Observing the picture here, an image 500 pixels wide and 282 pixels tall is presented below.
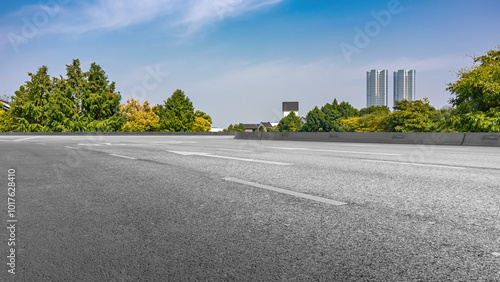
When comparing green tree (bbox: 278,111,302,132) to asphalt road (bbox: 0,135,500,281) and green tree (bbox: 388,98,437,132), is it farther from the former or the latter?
asphalt road (bbox: 0,135,500,281)

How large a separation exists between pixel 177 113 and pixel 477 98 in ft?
199

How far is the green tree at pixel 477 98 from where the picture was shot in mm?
33062

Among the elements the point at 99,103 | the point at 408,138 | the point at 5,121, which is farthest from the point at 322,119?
the point at 408,138

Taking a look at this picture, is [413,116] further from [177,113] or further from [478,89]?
[177,113]

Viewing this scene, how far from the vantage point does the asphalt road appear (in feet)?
7.75

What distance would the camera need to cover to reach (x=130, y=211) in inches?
158

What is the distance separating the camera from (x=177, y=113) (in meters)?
83.6

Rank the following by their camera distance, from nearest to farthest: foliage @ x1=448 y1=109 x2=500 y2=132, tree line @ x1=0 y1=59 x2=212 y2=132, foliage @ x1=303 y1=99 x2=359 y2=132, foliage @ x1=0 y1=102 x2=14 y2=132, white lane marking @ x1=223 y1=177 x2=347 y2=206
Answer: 1. white lane marking @ x1=223 y1=177 x2=347 y2=206
2. foliage @ x1=448 y1=109 x2=500 y2=132
3. tree line @ x1=0 y1=59 x2=212 y2=132
4. foliage @ x1=0 y1=102 x2=14 y2=132
5. foliage @ x1=303 y1=99 x2=359 y2=132

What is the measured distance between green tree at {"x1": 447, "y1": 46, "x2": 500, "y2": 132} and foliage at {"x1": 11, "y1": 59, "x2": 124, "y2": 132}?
5610 centimetres

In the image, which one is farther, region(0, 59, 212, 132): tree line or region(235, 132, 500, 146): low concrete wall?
region(0, 59, 212, 132): tree line

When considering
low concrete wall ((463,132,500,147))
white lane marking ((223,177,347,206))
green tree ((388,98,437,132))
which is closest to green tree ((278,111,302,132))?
green tree ((388,98,437,132))

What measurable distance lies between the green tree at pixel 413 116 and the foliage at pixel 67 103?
5148cm

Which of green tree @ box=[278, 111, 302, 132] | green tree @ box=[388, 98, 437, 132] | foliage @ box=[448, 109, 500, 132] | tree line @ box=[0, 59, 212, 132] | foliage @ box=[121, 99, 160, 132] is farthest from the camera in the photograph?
green tree @ box=[278, 111, 302, 132]

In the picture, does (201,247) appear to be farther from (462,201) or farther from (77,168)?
(77,168)
